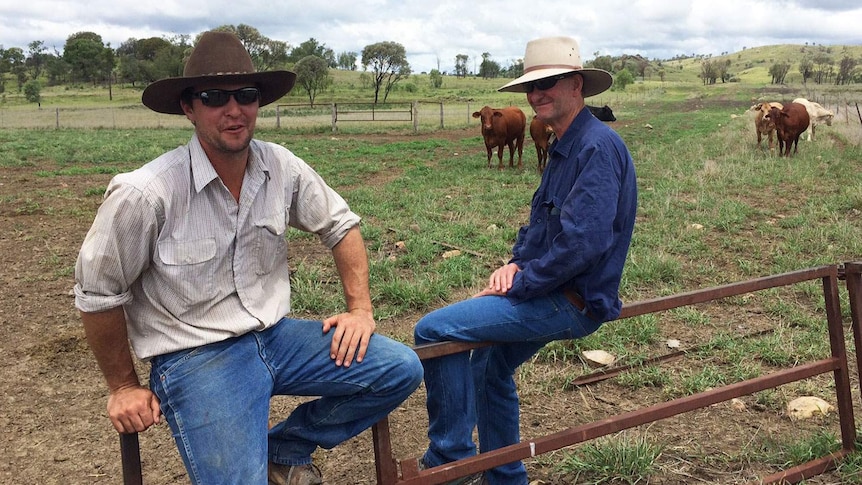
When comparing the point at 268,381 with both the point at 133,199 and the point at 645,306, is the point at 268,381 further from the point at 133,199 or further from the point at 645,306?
the point at 645,306

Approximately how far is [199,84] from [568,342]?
3106mm

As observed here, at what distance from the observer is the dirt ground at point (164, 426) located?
3.27m

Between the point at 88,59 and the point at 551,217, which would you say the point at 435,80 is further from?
the point at 551,217

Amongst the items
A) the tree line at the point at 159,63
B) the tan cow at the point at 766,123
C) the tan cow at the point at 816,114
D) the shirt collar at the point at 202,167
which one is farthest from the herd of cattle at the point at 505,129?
the tree line at the point at 159,63

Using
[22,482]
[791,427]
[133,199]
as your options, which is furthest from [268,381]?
[791,427]

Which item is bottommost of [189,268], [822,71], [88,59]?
[189,268]

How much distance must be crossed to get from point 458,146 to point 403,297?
41.9ft

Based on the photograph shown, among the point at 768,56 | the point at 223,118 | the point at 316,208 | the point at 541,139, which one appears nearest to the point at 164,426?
the point at 316,208

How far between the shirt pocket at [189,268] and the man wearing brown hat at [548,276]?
799 millimetres

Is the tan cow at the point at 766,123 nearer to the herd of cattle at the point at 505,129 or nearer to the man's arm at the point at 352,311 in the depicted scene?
the herd of cattle at the point at 505,129

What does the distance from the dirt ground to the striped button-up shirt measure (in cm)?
138

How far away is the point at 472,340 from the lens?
7.88 feet

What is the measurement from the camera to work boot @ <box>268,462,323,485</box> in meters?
2.39

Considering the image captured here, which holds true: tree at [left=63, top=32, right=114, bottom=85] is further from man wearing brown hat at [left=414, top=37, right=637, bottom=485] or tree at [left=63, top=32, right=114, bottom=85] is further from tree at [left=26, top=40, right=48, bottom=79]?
man wearing brown hat at [left=414, top=37, right=637, bottom=485]
